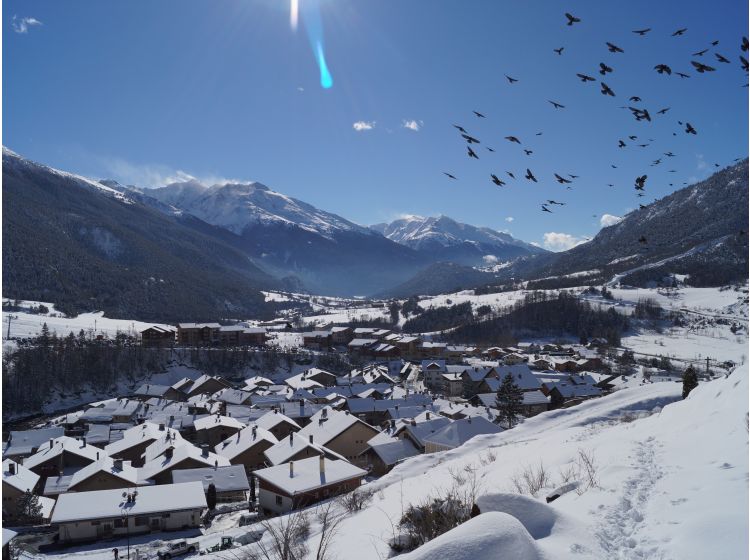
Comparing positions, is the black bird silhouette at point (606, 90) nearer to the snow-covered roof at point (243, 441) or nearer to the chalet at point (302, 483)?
the chalet at point (302, 483)

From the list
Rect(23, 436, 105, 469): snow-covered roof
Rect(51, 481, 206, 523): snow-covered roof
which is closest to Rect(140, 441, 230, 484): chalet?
Rect(51, 481, 206, 523): snow-covered roof

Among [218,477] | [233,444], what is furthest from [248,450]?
[218,477]

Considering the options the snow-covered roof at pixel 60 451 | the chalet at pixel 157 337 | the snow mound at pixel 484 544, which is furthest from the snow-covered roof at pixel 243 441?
the chalet at pixel 157 337

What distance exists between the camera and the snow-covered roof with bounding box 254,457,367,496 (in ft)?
83.9

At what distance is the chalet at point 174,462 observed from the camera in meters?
34.8

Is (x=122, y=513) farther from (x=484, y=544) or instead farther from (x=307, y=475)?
(x=484, y=544)

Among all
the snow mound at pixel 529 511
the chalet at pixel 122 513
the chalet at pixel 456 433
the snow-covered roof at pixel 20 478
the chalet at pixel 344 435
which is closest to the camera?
the snow mound at pixel 529 511

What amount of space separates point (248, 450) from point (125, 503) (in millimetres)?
14102

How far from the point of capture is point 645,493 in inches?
319

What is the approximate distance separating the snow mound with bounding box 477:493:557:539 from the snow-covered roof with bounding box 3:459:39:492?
40.1 m

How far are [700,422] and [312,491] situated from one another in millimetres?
20014

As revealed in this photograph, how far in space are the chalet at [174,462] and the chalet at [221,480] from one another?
57.3 inches

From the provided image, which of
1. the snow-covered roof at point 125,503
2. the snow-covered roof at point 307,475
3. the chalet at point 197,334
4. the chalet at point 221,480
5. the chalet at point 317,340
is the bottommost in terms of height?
the chalet at point 221,480

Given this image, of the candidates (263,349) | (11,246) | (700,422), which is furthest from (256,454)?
(11,246)
